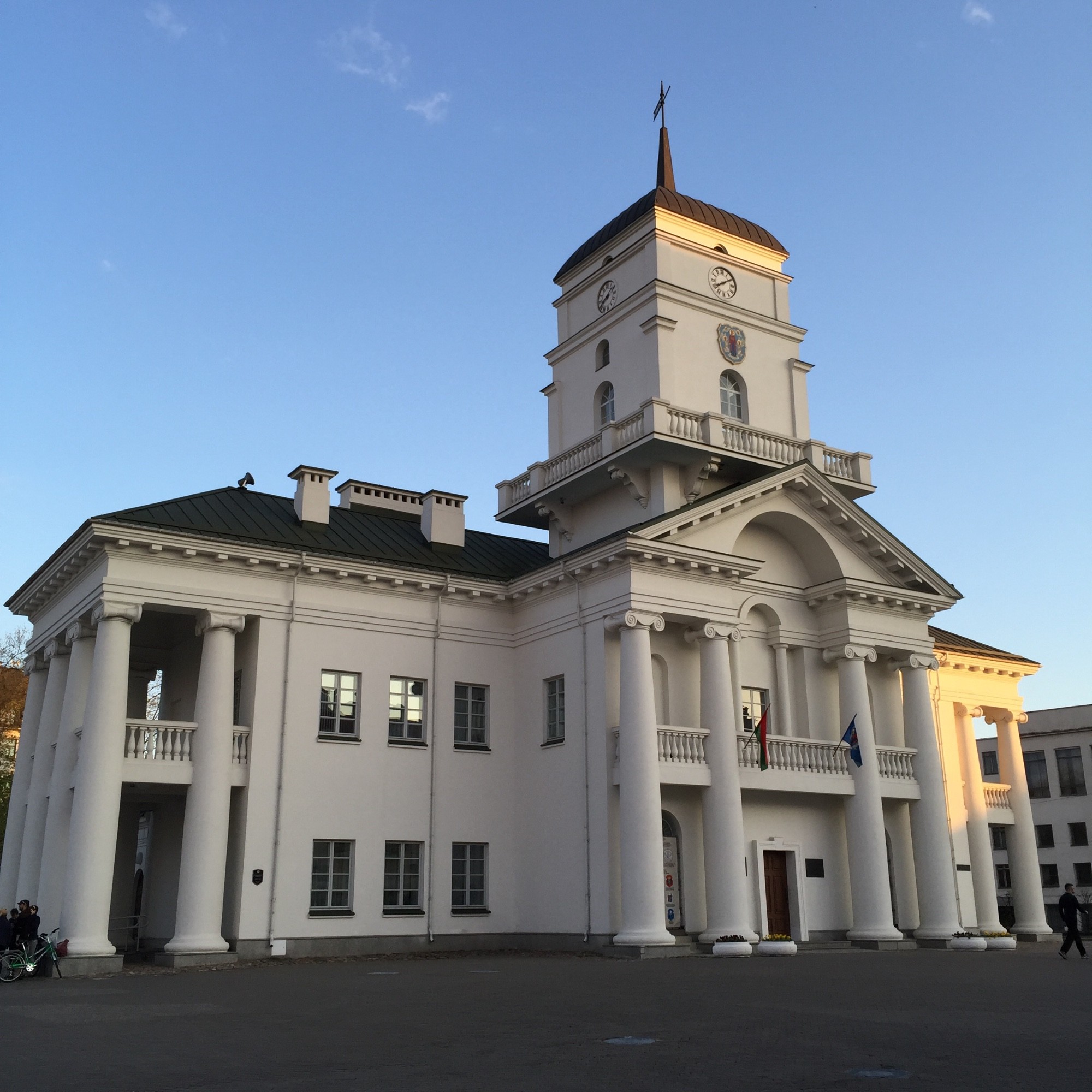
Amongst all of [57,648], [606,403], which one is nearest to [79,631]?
[57,648]

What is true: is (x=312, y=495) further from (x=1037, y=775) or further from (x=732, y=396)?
(x=1037, y=775)

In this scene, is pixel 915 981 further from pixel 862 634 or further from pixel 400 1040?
pixel 862 634

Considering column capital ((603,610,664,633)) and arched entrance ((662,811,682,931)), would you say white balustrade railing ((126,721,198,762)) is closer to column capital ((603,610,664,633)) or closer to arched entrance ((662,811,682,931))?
column capital ((603,610,664,633))

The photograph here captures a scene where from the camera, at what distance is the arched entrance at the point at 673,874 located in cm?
2484

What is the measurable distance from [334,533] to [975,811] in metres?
20.4

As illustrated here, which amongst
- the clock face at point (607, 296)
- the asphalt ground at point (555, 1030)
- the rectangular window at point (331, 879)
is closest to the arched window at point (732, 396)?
the clock face at point (607, 296)

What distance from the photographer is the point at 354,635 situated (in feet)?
85.3

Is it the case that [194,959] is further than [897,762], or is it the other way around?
[897,762]

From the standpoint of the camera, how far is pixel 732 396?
31.0m

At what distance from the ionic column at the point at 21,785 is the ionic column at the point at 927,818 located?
68.1 ft

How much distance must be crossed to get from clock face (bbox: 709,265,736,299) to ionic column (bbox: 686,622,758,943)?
1072 centimetres

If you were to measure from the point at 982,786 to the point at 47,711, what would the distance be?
25.7 metres

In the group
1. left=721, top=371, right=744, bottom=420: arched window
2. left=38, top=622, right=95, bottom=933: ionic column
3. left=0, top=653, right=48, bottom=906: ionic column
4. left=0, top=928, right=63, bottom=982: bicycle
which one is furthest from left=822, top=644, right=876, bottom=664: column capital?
left=0, top=653, right=48, bottom=906: ionic column

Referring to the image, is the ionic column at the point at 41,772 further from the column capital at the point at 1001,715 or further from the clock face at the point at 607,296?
the column capital at the point at 1001,715
